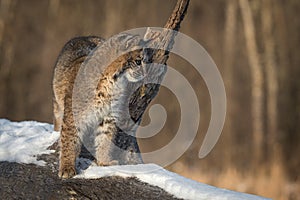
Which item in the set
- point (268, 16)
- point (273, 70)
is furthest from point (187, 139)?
point (268, 16)

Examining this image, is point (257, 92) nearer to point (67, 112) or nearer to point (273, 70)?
point (273, 70)

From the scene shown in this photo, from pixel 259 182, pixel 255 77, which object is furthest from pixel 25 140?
pixel 255 77

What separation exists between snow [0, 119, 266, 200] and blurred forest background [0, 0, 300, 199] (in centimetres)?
449

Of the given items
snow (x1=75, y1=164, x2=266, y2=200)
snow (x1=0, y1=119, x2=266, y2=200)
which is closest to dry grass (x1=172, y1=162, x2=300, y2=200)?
snow (x1=0, y1=119, x2=266, y2=200)

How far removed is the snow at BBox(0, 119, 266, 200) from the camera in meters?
3.42

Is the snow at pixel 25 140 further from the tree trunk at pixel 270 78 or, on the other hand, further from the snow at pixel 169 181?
the tree trunk at pixel 270 78

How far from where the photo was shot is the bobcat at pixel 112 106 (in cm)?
391

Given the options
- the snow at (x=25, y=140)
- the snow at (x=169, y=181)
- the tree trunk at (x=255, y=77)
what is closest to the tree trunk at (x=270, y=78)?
the tree trunk at (x=255, y=77)

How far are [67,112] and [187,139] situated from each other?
8092 mm

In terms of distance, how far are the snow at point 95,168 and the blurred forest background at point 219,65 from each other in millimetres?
4494

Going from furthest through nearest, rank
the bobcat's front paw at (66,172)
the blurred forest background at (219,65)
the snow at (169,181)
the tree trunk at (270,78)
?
the tree trunk at (270,78)
the blurred forest background at (219,65)
the bobcat's front paw at (66,172)
the snow at (169,181)

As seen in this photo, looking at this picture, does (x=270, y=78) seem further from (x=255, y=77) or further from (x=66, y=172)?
(x=66, y=172)

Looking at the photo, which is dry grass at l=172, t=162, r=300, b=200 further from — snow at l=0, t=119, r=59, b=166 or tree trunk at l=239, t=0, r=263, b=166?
snow at l=0, t=119, r=59, b=166

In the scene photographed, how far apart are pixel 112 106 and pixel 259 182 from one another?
4621 mm
